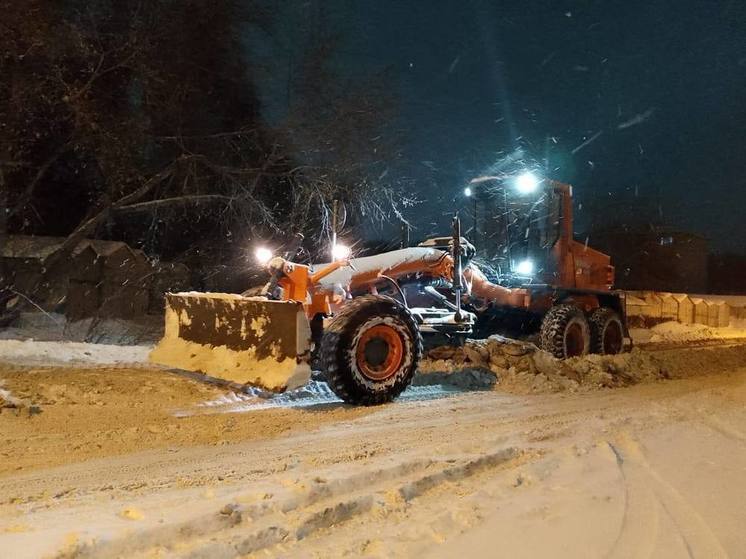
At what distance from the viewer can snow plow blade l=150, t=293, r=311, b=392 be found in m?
6.86

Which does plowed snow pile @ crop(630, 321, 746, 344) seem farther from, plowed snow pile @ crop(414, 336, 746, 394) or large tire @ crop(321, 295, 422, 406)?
large tire @ crop(321, 295, 422, 406)

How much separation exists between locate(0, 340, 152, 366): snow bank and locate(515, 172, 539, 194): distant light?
706 centimetres

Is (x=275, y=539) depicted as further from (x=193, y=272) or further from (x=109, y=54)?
(x=193, y=272)

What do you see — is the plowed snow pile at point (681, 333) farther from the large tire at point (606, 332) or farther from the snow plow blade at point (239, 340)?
the snow plow blade at point (239, 340)

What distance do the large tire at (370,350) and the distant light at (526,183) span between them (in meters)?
5.17

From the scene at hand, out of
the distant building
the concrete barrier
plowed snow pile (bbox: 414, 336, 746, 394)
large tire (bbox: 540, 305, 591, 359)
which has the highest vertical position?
the distant building

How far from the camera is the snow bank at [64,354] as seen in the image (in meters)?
9.10

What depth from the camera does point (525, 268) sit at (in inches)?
471

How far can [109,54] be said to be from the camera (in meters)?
14.1

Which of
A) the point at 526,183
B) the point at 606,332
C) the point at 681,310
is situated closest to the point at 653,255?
the point at 681,310

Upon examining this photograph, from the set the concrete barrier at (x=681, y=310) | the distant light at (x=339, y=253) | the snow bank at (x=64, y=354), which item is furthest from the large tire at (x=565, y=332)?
the concrete barrier at (x=681, y=310)

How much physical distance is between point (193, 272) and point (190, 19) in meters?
8.47

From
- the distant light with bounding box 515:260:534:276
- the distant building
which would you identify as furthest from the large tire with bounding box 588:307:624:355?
the distant building

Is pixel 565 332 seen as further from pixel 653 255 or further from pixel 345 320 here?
pixel 653 255
